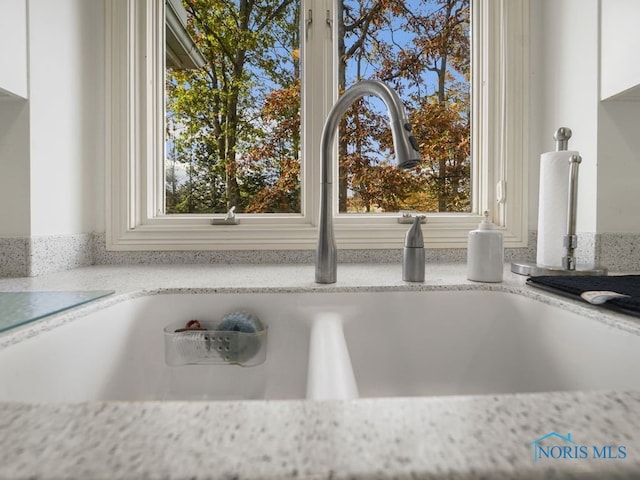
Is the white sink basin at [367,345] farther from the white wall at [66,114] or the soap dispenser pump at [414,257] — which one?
the white wall at [66,114]

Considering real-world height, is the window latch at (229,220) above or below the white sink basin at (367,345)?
above

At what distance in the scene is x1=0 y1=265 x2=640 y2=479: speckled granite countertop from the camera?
215mm

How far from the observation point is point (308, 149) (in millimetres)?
1378

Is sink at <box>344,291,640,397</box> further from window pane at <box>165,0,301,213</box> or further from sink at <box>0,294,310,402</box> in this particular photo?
window pane at <box>165,0,301,213</box>

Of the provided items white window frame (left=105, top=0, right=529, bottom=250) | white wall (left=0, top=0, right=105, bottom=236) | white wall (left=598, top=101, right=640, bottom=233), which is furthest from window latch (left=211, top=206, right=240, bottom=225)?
white wall (left=598, top=101, right=640, bottom=233)

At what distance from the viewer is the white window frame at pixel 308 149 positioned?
131 centimetres

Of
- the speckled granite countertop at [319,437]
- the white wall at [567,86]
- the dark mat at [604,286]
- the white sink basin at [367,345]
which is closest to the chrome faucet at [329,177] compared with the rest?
the white sink basin at [367,345]

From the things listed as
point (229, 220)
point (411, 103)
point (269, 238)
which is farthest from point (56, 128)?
point (411, 103)

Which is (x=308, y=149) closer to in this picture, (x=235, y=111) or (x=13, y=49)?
(x=235, y=111)

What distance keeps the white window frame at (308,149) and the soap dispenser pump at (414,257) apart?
376 millimetres

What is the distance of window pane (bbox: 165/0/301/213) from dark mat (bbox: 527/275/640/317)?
91 centimetres

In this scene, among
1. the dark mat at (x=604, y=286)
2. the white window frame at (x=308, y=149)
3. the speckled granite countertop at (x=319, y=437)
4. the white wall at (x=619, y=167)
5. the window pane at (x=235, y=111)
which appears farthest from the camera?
the window pane at (x=235, y=111)

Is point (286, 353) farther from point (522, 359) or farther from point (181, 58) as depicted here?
point (181, 58)

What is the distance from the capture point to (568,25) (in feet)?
3.99
